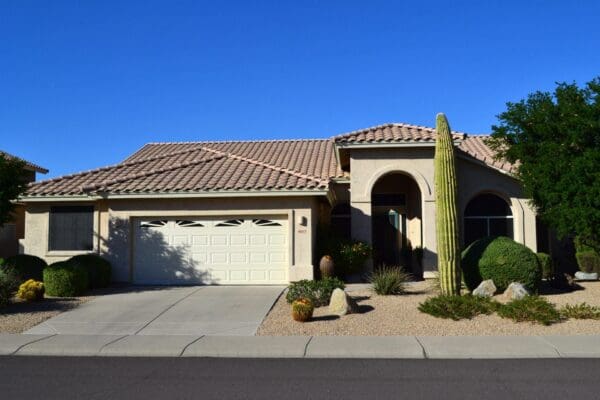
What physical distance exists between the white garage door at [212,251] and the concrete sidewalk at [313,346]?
6400mm

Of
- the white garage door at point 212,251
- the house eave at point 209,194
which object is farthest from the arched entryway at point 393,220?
the white garage door at point 212,251

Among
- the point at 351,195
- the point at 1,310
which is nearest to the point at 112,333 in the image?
the point at 1,310

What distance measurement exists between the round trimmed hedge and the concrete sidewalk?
13.3ft

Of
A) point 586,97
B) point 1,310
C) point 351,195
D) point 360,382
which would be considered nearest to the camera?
point 360,382

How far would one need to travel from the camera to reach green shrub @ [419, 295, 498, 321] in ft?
39.5

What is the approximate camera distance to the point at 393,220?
73.7ft

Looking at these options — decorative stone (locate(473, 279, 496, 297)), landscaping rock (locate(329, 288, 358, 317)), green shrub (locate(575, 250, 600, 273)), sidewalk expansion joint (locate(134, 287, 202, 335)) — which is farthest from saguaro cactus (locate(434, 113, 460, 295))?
green shrub (locate(575, 250, 600, 273))

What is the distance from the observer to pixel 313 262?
17703 millimetres

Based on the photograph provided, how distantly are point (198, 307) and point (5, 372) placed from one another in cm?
583

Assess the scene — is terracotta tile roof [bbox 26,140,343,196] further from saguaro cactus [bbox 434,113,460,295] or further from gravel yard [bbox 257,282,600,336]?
gravel yard [bbox 257,282,600,336]

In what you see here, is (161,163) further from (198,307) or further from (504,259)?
(504,259)

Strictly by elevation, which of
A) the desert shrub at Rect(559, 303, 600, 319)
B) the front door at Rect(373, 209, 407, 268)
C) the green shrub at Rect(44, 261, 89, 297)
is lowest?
the desert shrub at Rect(559, 303, 600, 319)

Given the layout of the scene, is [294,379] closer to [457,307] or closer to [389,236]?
[457,307]

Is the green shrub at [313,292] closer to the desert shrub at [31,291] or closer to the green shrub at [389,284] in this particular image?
the green shrub at [389,284]
